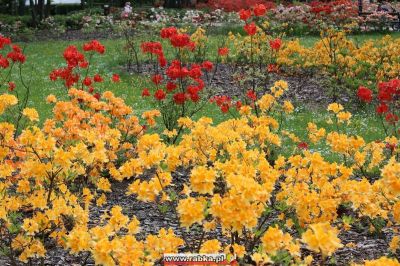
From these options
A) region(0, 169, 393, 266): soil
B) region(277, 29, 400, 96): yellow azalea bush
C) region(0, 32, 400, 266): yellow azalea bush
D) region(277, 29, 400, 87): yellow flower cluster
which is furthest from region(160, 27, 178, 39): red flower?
region(277, 29, 400, 87): yellow flower cluster

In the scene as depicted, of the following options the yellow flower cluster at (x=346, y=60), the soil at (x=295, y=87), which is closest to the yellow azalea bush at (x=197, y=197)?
the soil at (x=295, y=87)

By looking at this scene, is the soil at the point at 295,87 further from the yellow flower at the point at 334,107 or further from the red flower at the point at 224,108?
the yellow flower at the point at 334,107

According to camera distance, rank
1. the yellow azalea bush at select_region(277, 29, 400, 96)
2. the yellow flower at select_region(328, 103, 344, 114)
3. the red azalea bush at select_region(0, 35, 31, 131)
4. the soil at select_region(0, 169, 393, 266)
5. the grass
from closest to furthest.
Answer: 1. the soil at select_region(0, 169, 393, 266)
2. the yellow flower at select_region(328, 103, 344, 114)
3. the red azalea bush at select_region(0, 35, 31, 131)
4. the grass
5. the yellow azalea bush at select_region(277, 29, 400, 96)

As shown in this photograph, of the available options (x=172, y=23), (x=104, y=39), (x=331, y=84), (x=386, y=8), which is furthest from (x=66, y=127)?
(x=386, y=8)

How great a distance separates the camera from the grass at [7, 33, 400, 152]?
10.1 meters

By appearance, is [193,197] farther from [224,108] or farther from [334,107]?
[224,108]

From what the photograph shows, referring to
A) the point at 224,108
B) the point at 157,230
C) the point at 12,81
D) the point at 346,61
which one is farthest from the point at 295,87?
the point at 157,230

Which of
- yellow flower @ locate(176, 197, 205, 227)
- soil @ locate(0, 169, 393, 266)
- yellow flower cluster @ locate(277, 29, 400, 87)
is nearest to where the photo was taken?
yellow flower @ locate(176, 197, 205, 227)

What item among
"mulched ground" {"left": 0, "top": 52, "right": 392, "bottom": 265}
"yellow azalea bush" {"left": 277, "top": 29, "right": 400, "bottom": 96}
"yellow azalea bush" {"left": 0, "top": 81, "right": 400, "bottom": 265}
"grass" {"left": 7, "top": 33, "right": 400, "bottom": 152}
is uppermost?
"yellow azalea bush" {"left": 0, "top": 81, "right": 400, "bottom": 265}

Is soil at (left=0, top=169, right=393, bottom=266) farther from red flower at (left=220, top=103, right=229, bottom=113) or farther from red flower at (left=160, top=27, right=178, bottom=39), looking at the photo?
red flower at (left=160, top=27, right=178, bottom=39)

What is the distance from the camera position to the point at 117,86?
13.7m

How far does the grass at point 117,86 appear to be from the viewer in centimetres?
1012

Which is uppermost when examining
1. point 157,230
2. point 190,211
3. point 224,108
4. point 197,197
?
point 190,211

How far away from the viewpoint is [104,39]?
899 inches
